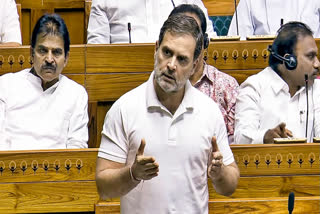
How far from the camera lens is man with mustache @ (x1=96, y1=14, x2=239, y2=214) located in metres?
1.19

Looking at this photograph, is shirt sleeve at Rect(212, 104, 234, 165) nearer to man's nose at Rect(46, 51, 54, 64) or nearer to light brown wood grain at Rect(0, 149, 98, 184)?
light brown wood grain at Rect(0, 149, 98, 184)

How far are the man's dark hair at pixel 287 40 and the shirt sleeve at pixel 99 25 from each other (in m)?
0.47

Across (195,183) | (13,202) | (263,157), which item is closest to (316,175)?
(263,157)

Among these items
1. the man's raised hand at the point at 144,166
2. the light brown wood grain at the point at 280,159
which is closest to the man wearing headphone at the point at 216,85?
the light brown wood grain at the point at 280,159

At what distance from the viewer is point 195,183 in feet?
4.00

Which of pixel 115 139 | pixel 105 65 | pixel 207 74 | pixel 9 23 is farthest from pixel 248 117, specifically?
pixel 9 23

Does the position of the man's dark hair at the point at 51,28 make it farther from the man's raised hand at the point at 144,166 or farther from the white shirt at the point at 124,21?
the man's raised hand at the point at 144,166

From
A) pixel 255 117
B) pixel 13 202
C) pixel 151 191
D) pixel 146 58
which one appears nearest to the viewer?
pixel 151 191

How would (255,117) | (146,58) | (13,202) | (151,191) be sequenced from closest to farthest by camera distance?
(151,191), (13,202), (255,117), (146,58)

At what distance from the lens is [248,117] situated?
1.75m

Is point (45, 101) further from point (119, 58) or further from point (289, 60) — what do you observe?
point (289, 60)

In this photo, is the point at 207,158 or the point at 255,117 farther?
the point at 255,117

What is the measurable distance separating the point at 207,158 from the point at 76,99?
0.65 m

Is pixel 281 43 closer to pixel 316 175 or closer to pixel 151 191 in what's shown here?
pixel 316 175
